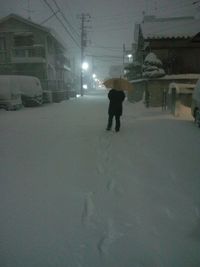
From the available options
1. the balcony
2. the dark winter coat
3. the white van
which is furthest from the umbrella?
the balcony

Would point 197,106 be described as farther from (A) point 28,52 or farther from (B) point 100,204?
(A) point 28,52

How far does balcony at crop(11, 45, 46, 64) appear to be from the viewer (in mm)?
32938

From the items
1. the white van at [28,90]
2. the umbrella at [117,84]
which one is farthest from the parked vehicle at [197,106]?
the white van at [28,90]

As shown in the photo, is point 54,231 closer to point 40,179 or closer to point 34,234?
point 34,234

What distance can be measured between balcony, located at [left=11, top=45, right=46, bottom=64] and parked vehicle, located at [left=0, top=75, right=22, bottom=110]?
1654 centimetres

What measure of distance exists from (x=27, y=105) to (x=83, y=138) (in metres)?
13.6

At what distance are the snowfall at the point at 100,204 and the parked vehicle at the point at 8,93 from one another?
10274 mm

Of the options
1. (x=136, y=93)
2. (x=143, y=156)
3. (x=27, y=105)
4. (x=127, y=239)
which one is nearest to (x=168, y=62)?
(x=136, y=93)

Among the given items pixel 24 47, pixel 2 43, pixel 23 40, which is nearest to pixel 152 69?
pixel 24 47

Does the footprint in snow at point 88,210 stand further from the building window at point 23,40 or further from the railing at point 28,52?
the building window at point 23,40

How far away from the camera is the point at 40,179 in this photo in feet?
15.8

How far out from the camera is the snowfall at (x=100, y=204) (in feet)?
9.29

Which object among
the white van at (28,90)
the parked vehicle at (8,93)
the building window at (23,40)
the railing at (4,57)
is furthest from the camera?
the building window at (23,40)

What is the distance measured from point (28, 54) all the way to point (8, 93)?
1964 centimetres
